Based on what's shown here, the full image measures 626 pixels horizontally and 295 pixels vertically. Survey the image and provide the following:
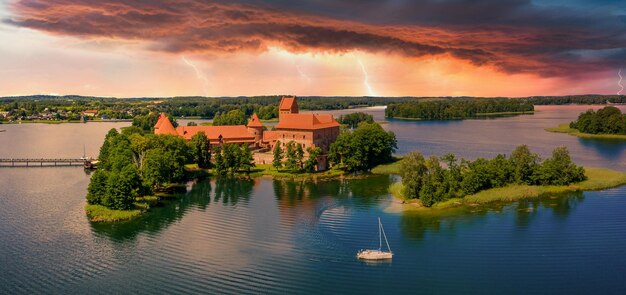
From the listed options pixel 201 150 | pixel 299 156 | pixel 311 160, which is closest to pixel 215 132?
pixel 201 150

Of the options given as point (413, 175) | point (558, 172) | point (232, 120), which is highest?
point (232, 120)

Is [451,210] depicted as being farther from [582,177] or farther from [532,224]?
[582,177]

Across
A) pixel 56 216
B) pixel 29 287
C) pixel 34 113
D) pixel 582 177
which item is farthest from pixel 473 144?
pixel 34 113

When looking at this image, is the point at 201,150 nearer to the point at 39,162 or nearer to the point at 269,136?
the point at 269,136

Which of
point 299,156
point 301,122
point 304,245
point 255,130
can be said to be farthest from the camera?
point 255,130

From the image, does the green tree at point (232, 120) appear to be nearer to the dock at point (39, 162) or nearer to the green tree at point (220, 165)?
the dock at point (39, 162)

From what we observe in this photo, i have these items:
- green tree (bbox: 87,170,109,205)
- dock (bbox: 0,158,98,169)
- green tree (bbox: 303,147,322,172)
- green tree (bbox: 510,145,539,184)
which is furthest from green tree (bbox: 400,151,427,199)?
dock (bbox: 0,158,98,169)
